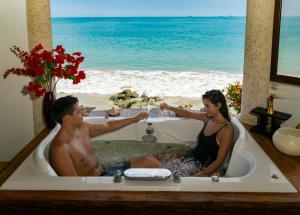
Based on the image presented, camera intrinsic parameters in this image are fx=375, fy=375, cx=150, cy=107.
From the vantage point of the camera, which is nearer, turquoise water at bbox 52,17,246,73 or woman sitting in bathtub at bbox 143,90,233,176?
woman sitting in bathtub at bbox 143,90,233,176

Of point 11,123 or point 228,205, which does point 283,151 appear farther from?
point 11,123

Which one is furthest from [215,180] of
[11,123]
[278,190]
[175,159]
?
[11,123]

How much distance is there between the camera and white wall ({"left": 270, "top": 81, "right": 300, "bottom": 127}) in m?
2.95

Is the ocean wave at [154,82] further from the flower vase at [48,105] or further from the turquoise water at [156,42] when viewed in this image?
the flower vase at [48,105]

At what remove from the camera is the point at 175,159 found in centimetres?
273

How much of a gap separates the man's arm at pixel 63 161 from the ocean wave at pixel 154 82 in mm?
7842

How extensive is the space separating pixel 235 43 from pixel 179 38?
2717 millimetres

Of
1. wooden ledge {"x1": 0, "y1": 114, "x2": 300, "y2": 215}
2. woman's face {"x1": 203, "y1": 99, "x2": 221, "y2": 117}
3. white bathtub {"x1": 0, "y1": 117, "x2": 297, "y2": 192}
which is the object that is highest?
woman's face {"x1": 203, "y1": 99, "x2": 221, "y2": 117}

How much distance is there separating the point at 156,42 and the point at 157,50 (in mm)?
823

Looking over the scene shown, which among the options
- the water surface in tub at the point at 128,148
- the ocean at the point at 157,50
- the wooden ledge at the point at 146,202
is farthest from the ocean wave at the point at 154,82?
the wooden ledge at the point at 146,202

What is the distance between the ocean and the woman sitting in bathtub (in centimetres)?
838

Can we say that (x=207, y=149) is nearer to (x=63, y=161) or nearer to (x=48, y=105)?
(x=63, y=161)

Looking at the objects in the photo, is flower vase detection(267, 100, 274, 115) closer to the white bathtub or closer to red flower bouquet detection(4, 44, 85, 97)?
the white bathtub

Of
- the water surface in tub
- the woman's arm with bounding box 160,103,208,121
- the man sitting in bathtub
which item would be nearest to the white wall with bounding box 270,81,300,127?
the woman's arm with bounding box 160,103,208,121
